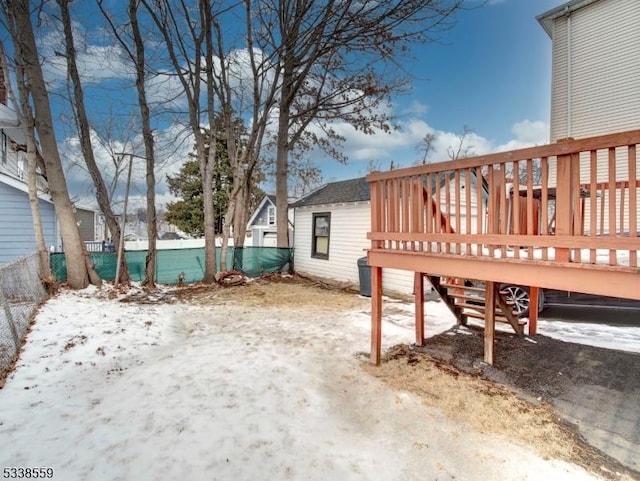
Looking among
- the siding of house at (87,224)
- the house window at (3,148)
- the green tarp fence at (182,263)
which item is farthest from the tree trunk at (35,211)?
the siding of house at (87,224)

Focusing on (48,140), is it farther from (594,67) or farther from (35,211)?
(594,67)

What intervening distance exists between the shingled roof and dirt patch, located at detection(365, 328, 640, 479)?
5.26 meters

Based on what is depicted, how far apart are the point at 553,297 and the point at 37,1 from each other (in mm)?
11536

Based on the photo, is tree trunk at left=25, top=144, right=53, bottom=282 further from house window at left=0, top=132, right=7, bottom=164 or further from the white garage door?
the white garage door

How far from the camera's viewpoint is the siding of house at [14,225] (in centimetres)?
868

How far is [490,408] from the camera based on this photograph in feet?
9.95

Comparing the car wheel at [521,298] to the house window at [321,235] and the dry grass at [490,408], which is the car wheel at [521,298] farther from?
the house window at [321,235]

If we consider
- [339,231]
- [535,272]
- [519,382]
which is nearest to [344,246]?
[339,231]

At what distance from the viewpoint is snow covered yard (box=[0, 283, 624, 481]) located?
7.22ft

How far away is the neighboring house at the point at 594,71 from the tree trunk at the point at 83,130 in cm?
1185

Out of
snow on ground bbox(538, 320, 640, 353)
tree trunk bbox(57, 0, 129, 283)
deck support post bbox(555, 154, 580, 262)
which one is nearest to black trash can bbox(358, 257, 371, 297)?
snow on ground bbox(538, 320, 640, 353)

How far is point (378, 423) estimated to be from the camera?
2.77m

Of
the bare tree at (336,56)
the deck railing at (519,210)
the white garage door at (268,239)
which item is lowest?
the white garage door at (268,239)

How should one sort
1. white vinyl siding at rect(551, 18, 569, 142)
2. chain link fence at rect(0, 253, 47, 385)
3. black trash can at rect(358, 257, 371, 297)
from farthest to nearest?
white vinyl siding at rect(551, 18, 569, 142), black trash can at rect(358, 257, 371, 297), chain link fence at rect(0, 253, 47, 385)
